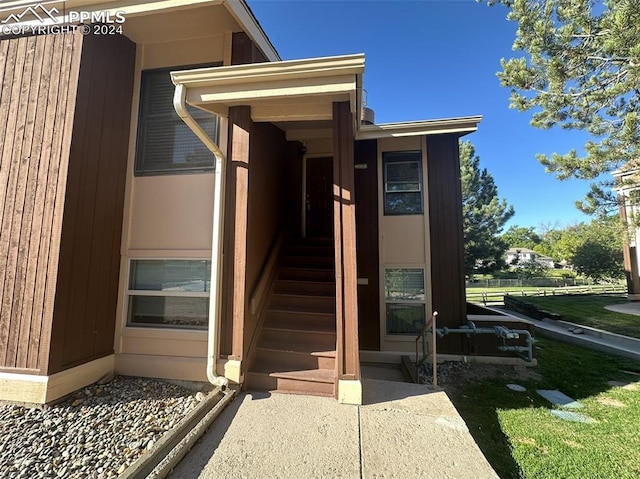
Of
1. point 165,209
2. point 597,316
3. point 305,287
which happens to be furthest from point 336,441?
point 597,316

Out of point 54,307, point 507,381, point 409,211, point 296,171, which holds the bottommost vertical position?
point 507,381

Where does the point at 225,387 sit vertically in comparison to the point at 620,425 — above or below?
above

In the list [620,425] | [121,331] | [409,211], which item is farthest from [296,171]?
[620,425]

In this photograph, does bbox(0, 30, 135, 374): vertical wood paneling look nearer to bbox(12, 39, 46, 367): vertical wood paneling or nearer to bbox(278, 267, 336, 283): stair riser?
bbox(12, 39, 46, 367): vertical wood paneling

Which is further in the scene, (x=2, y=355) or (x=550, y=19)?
(x=550, y=19)

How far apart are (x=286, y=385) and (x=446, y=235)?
4291 mm

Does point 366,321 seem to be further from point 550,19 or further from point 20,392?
point 550,19

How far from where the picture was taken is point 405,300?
5.93 m

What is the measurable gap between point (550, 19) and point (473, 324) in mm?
5879

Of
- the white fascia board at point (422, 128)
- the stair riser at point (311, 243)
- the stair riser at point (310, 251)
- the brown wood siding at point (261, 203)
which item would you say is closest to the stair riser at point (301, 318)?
the brown wood siding at point (261, 203)

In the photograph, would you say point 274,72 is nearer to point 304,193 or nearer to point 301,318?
point 301,318

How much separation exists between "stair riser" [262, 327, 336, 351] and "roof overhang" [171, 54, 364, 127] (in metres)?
2.86

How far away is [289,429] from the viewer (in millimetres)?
2635

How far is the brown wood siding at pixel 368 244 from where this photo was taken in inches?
233
